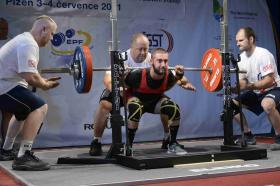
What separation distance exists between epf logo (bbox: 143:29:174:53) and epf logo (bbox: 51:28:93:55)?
802mm

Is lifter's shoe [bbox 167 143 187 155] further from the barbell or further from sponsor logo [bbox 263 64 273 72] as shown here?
sponsor logo [bbox 263 64 273 72]

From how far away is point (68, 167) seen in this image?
11.3 feet

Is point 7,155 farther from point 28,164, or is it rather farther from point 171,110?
point 171,110

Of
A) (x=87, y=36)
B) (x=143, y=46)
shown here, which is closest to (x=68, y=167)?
(x=143, y=46)

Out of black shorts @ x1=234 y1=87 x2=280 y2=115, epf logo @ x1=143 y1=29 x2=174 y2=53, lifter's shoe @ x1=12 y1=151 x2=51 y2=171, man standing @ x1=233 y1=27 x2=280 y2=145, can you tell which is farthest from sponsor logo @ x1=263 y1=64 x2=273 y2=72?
lifter's shoe @ x1=12 y1=151 x2=51 y2=171

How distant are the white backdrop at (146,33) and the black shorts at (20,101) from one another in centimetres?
141

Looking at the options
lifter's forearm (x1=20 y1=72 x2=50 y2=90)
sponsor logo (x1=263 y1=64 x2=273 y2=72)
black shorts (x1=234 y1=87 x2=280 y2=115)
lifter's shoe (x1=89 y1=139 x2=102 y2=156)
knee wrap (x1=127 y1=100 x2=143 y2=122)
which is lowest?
lifter's shoe (x1=89 y1=139 x2=102 y2=156)

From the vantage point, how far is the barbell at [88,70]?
3.41 meters

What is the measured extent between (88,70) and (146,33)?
2.10m

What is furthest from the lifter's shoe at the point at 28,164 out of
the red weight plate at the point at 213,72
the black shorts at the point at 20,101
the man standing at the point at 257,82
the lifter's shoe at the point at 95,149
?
the man standing at the point at 257,82

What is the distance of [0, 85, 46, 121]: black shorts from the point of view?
3.36m

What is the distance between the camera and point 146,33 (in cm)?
535

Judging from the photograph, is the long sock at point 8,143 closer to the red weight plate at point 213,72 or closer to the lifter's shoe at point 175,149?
the lifter's shoe at point 175,149

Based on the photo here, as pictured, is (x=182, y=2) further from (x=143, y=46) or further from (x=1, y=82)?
(x=1, y=82)
